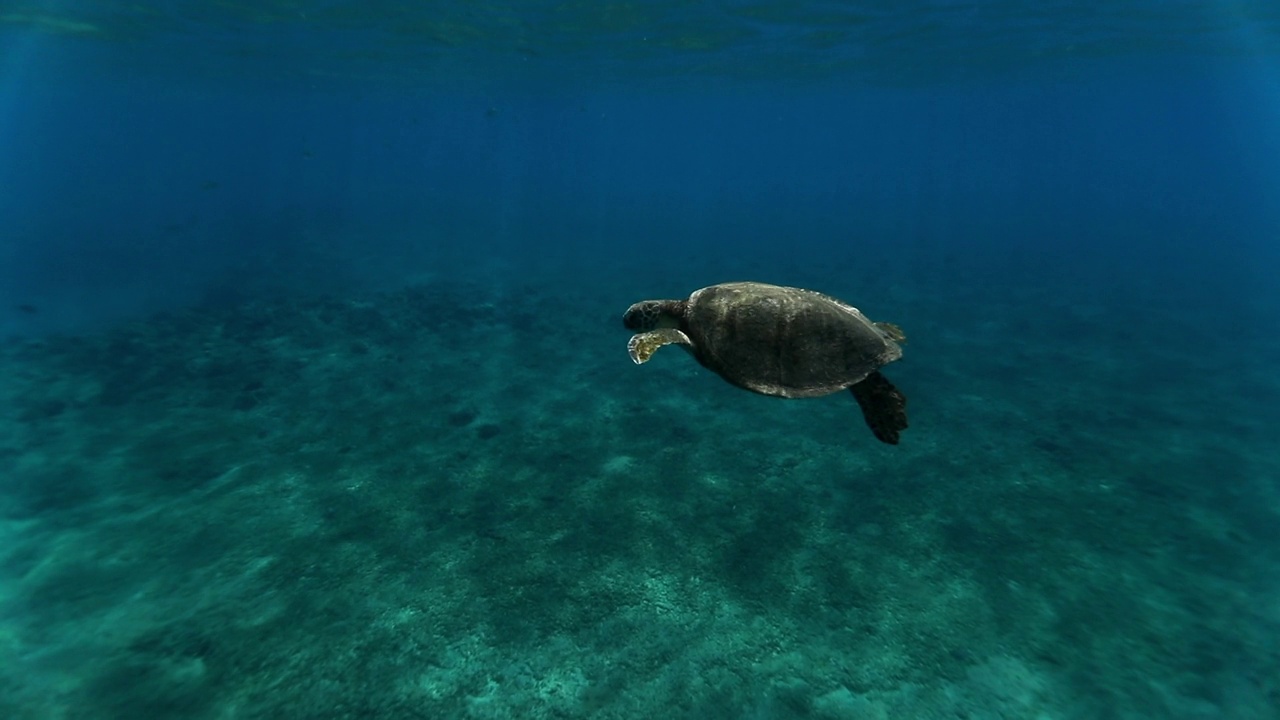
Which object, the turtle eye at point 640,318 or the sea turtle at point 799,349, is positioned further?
the turtle eye at point 640,318

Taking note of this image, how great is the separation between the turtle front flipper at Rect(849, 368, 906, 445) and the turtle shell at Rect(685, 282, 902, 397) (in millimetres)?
285

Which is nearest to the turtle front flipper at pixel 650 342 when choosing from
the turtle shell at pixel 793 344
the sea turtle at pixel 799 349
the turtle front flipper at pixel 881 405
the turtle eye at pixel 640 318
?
the sea turtle at pixel 799 349

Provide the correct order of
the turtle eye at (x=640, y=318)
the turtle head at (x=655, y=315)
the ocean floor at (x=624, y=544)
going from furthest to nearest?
the turtle eye at (x=640, y=318)
the turtle head at (x=655, y=315)
the ocean floor at (x=624, y=544)

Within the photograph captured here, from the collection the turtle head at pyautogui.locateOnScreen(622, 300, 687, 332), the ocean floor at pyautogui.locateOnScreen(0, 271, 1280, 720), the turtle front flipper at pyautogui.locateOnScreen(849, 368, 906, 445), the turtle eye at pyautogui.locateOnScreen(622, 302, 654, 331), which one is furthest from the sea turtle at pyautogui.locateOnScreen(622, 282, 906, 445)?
the ocean floor at pyautogui.locateOnScreen(0, 271, 1280, 720)

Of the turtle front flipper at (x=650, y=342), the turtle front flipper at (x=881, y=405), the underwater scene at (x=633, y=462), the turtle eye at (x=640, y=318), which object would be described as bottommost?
the underwater scene at (x=633, y=462)

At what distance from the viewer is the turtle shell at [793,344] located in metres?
6.68

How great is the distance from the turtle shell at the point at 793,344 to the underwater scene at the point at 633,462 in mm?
39

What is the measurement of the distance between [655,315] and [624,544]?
375cm

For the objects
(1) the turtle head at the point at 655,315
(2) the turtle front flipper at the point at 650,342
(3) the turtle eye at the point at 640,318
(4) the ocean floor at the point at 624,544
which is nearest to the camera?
(2) the turtle front flipper at the point at 650,342

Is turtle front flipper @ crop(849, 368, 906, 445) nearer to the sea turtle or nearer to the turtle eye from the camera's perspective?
the sea turtle

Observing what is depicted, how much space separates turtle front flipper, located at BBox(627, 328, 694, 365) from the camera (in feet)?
21.9

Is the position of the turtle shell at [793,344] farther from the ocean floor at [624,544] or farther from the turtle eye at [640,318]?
the ocean floor at [624,544]

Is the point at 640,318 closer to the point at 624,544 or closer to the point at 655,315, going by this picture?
the point at 655,315

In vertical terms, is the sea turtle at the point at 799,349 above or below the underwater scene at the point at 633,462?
above
